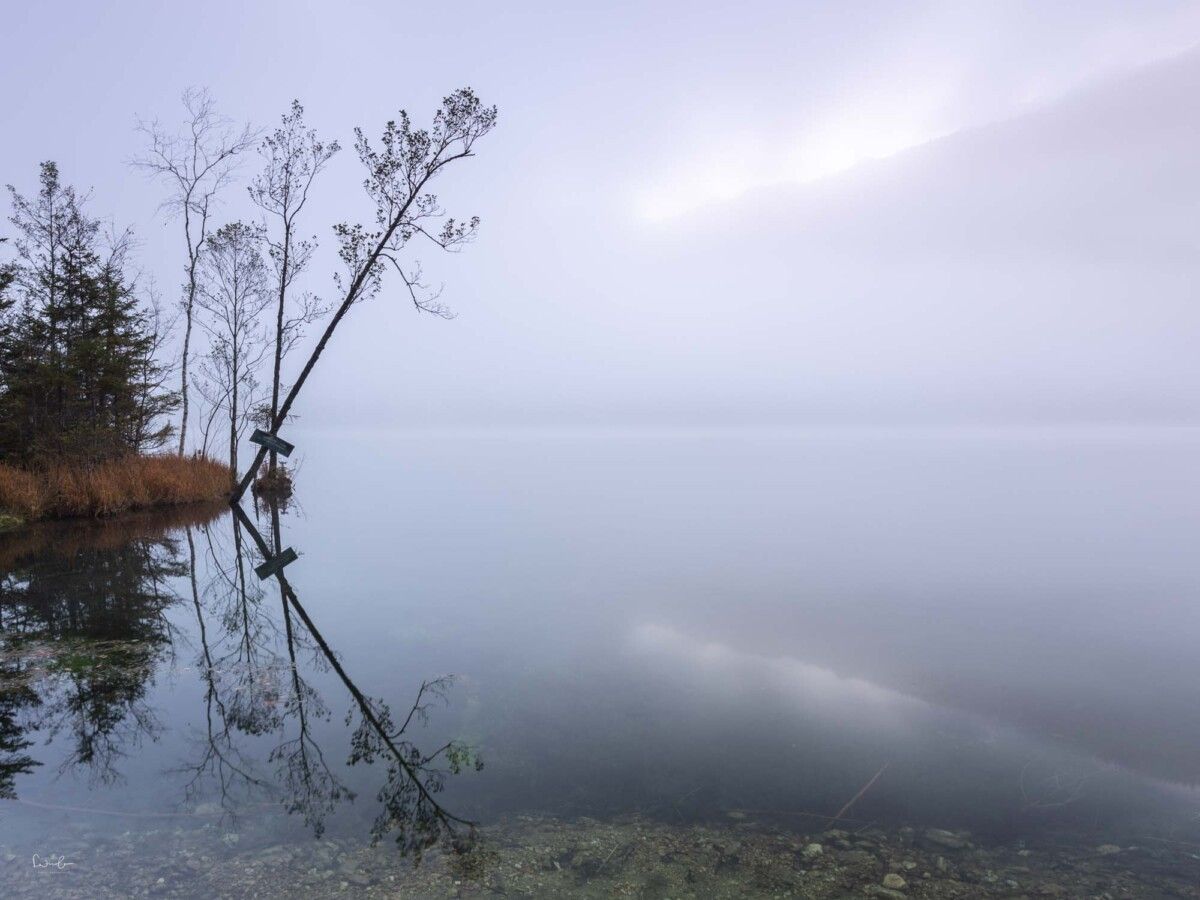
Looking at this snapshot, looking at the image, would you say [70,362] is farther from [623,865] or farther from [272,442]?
[623,865]

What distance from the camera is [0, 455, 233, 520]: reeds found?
1688 cm

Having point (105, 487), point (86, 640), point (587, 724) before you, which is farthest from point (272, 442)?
point (587, 724)

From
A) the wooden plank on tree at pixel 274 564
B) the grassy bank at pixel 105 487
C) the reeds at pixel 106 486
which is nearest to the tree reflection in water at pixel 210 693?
the wooden plank on tree at pixel 274 564

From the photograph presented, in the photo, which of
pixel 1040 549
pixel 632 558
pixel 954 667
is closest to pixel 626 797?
pixel 954 667

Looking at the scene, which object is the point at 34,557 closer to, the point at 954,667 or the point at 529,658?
the point at 529,658

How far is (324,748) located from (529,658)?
3354mm

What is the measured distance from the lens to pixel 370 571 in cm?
1363

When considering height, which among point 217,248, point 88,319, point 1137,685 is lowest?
point 1137,685

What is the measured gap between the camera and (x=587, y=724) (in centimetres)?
661

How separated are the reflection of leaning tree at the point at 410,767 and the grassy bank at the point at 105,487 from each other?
47.9 feet
